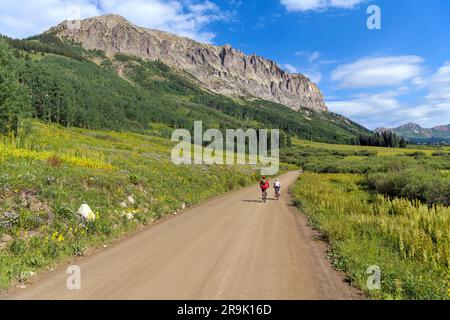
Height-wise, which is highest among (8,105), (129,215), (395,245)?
(8,105)

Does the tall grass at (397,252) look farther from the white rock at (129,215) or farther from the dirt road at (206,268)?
the white rock at (129,215)

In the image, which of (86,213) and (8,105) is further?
(8,105)

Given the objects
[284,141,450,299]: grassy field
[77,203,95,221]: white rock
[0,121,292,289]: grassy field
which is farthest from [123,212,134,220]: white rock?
[284,141,450,299]: grassy field

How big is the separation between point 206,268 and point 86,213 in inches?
260

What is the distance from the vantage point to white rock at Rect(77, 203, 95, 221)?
12642 mm

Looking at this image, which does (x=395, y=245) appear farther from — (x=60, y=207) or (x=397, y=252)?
(x=60, y=207)

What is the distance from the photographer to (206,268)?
8.95 metres

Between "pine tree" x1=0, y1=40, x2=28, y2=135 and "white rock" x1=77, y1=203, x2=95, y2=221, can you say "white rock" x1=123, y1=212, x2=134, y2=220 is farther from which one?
"pine tree" x1=0, y1=40, x2=28, y2=135

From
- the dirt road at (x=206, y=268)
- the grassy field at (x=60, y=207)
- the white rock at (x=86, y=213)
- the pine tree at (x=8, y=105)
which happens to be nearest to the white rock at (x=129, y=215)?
the grassy field at (x=60, y=207)

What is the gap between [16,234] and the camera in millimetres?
10016

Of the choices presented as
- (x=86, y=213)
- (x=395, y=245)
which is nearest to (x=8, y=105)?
(x=86, y=213)

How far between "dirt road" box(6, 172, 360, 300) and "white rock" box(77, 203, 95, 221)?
1935 mm

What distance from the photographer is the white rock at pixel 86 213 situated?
498 inches

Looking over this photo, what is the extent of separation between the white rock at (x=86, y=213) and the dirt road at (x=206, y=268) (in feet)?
6.35
